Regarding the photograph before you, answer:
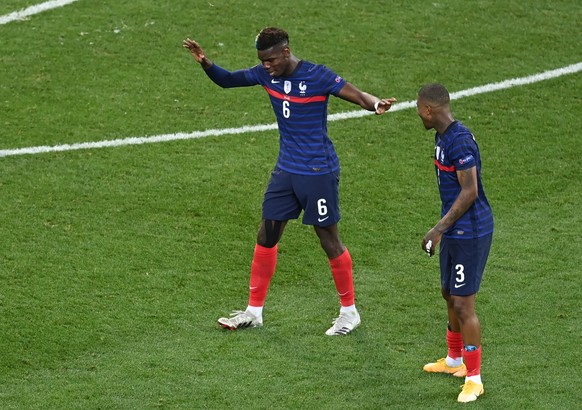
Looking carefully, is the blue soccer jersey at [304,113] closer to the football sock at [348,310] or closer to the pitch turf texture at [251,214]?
the football sock at [348,310]

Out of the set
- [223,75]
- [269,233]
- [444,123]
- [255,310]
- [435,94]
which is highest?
[435,94]

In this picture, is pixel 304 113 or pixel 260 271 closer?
pixel 304 113

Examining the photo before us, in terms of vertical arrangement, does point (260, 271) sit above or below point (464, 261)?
below

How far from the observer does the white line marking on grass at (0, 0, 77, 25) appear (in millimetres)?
15805

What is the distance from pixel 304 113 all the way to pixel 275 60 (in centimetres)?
46

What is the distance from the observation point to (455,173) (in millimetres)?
8258

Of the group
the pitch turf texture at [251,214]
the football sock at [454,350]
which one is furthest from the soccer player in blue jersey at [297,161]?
the football sock at [454,350]

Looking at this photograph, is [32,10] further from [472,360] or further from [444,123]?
[472,360]

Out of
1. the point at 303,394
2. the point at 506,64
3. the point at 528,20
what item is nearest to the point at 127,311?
the point at 303,394

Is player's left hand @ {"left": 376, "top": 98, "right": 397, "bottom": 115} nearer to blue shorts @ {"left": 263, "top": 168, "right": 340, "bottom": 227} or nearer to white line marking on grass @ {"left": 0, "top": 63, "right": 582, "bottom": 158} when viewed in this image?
blue shorts @ {"left": 263, "top": 168, "right": 340, "bottom": 227}

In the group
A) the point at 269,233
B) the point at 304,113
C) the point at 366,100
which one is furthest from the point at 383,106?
the point at 269,233

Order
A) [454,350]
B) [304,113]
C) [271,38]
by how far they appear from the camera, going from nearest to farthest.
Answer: [454,350]
[271,38]
[304,113]

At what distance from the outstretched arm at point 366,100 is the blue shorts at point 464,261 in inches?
43.3

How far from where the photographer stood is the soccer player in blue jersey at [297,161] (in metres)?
9.28
